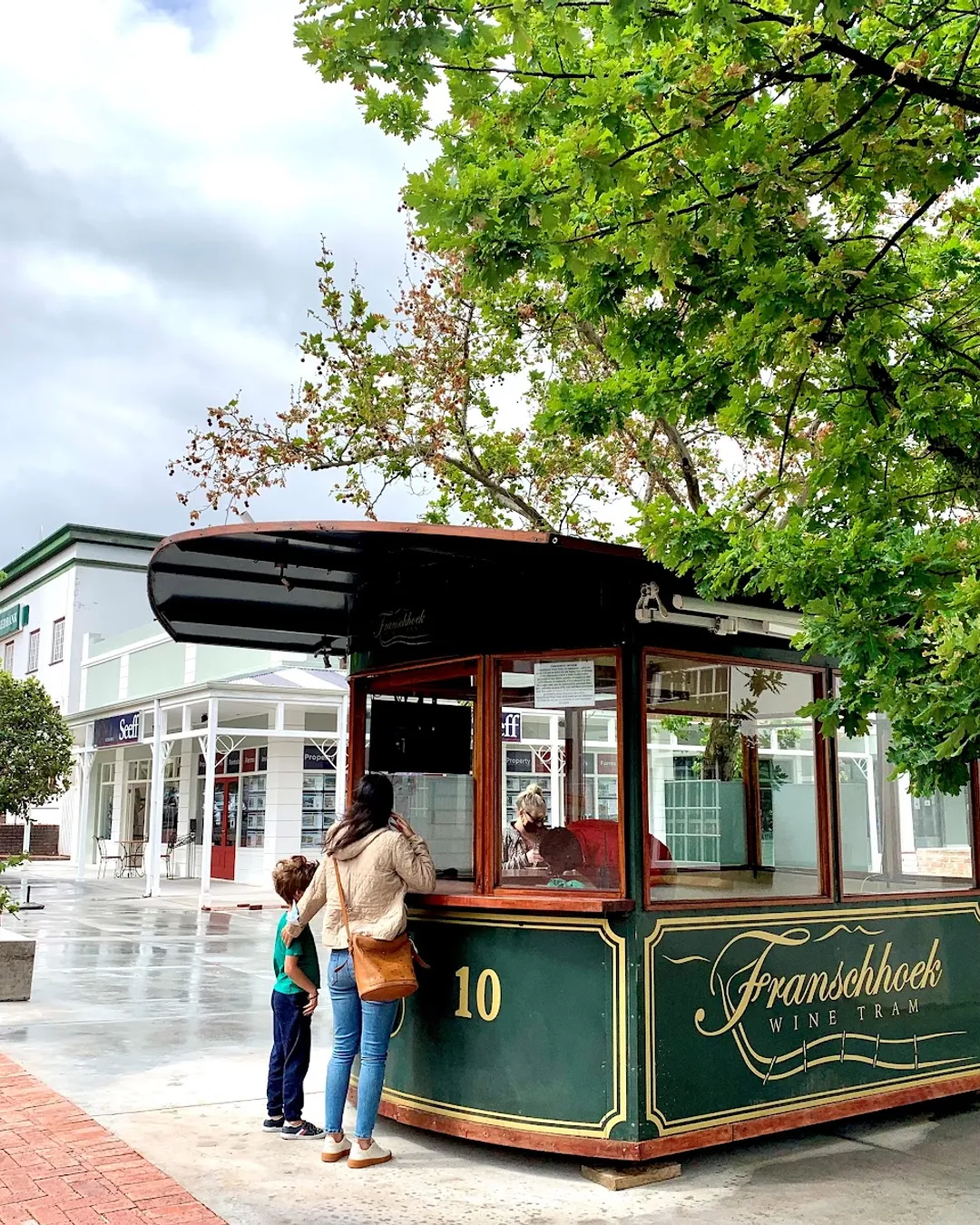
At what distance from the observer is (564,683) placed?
5750mm

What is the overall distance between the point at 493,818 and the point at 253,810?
1838 centimetres

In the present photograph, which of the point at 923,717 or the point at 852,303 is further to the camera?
the point at 852,303

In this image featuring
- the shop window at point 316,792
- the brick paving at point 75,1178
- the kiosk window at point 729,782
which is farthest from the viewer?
the shop window at point 316,792

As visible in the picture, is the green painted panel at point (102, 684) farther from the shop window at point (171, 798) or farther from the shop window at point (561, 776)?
the shop window at point (561, 776)

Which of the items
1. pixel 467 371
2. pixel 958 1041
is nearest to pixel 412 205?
pixel 958 1041

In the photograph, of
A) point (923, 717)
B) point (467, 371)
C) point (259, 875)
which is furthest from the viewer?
point (259, 875)

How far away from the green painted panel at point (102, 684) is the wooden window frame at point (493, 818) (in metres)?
22.8

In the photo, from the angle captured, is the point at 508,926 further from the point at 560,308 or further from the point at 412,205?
the point at 560,308

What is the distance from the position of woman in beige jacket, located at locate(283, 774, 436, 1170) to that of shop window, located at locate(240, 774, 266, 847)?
1745 cm

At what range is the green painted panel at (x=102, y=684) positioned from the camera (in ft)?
92.0

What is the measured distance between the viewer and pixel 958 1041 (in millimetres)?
6566

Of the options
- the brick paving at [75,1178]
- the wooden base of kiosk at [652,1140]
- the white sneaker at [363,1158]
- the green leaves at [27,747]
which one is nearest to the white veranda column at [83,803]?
the green leaves at [27,747]

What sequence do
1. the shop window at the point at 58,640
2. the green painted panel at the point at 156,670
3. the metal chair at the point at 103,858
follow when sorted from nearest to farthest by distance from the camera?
the green painted panel at the point at 156,670 < the metal chair at the point at 103,858 < the shop window at the point at 58,640

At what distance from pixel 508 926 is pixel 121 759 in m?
27.3
